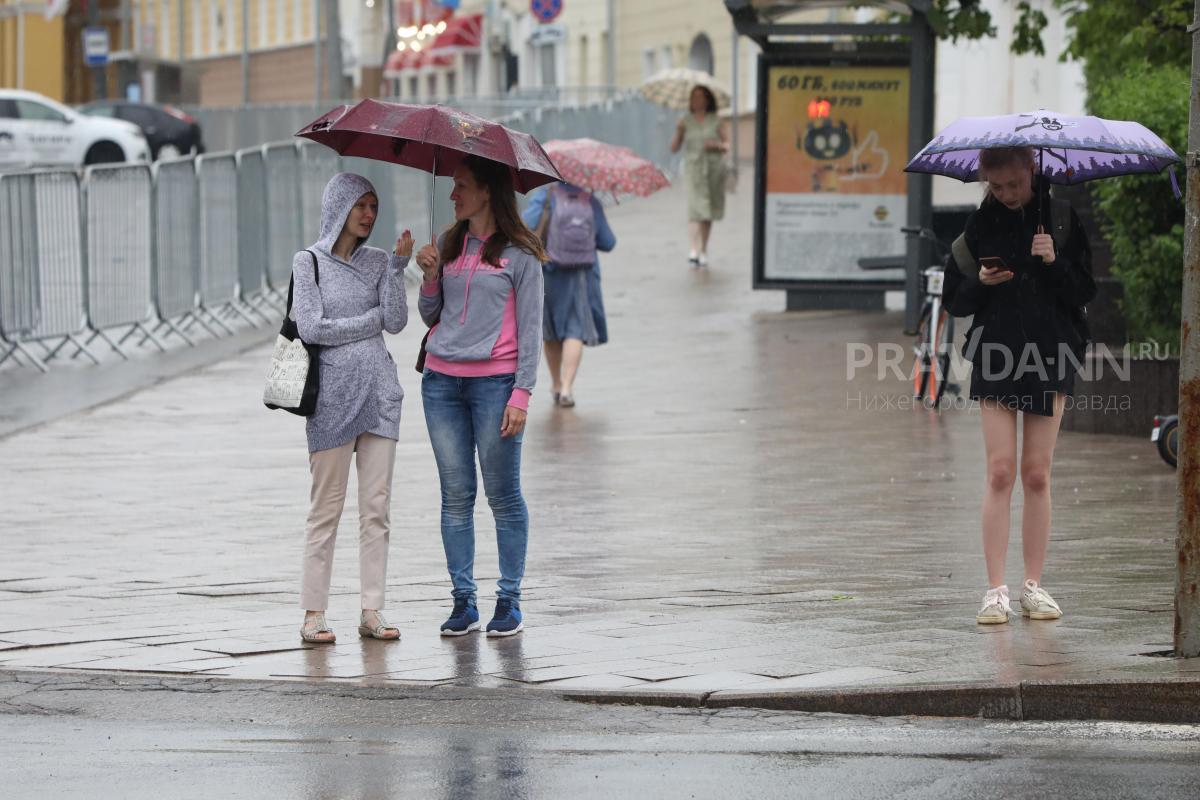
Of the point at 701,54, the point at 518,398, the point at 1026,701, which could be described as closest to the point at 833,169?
the point at 518,398

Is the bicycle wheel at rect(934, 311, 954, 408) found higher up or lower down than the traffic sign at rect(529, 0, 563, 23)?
lower down

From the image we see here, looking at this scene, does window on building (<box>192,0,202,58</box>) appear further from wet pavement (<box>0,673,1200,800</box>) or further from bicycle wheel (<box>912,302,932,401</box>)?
wet pavement (<box>0,673,1200,800</box>)

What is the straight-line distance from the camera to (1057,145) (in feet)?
25.9

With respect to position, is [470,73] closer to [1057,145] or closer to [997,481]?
[997,481]

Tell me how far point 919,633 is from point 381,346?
7.02ft

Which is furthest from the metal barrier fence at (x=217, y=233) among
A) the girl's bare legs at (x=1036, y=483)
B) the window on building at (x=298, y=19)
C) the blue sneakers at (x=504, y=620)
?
the window on building at (x=298, y=19)

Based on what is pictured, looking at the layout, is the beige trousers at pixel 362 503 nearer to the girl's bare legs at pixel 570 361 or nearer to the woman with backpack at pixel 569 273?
the woman with backpack at pixel 569 273

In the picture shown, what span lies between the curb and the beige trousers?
180 centimetres

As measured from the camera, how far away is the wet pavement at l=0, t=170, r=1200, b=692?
7.62m

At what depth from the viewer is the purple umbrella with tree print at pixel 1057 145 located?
7965 mm

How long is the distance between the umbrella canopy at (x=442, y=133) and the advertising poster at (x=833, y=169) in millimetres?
12377

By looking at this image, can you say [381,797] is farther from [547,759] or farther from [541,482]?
[541,482]

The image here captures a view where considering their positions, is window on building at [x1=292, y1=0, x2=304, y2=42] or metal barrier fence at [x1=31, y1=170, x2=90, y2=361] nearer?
metal barrier fence at [x1=31, y1=170, x2=90, y2=361]

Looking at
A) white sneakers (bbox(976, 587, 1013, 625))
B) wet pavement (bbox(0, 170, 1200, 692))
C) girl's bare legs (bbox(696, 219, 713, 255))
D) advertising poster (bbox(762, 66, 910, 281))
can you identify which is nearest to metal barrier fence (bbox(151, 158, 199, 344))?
wet pavement (bbox(0, 170, 1200, 692))
